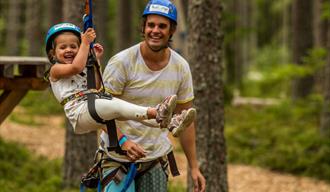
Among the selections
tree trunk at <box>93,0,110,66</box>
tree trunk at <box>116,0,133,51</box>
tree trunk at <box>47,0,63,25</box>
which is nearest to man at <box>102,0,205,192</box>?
tree trunk at <box>93,0,110,66</box>

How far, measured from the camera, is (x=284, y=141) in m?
12.9

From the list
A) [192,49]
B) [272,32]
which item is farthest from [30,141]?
[272,32]

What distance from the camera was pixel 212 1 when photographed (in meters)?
7.31

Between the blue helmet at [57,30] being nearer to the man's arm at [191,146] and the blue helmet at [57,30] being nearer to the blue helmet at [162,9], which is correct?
the blue helmet at [162,9]

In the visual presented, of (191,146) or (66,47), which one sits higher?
(66,47)

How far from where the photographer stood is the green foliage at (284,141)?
11258 millimetres

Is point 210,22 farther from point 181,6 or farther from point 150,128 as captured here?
point 181,6

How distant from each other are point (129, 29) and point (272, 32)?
43.8m

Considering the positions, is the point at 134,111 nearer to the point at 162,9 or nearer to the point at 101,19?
the point at 162,9

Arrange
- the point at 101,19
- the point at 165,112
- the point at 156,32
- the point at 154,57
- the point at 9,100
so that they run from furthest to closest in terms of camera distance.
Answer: the point at 101,19 < the point at 9,100 < the point at 154,57 < the point at 156,32 < the point at 165,112

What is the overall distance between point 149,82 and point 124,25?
16.8 meters

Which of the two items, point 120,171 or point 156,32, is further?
point 120,171

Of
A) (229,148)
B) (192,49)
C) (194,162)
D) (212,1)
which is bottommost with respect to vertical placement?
(229,148)

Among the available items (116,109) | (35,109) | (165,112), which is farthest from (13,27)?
(165,112)
